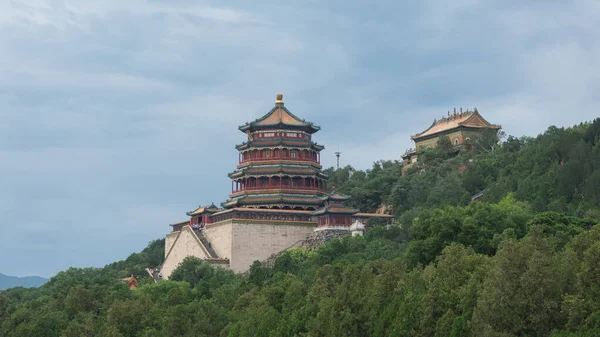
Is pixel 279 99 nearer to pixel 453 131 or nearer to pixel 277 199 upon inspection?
pixel 277 199

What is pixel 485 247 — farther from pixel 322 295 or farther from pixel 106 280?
pixel 106 280

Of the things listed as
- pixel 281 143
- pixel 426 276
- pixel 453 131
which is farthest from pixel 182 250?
pixel 426 276

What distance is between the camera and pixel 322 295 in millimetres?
50375

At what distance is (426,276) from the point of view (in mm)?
45062

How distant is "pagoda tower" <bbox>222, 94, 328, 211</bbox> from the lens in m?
84.1

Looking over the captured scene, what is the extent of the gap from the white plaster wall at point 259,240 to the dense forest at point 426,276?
9.06 ft

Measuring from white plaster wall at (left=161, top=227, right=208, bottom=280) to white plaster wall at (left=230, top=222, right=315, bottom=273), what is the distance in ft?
10.1

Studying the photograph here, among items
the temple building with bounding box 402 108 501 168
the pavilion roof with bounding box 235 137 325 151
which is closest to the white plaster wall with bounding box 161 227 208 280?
the pavilion roof with bounding box 235 137 325 151

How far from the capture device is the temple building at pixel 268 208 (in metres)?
80.4

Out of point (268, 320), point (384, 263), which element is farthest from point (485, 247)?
point (268, 320)

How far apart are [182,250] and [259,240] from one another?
7.31 m

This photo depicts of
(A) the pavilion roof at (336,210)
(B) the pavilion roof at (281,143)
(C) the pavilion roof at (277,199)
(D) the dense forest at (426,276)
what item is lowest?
(D) the dense forest at (426,276)

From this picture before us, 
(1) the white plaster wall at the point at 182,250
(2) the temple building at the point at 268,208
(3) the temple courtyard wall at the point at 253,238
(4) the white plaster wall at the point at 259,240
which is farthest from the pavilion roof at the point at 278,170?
(1) the white plaster wall at the point at 182,250

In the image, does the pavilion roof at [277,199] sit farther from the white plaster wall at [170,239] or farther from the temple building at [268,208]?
the white plaster wall at [170,239]
